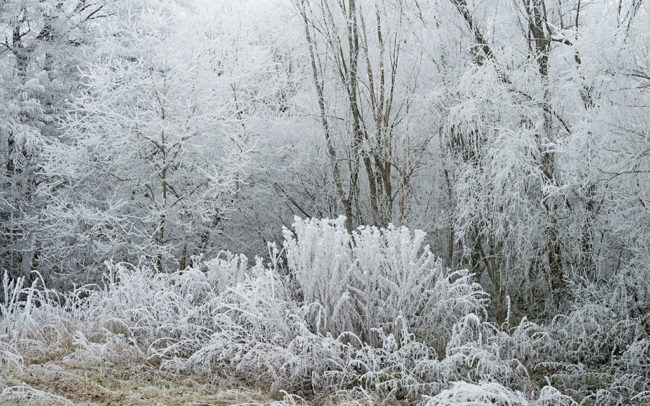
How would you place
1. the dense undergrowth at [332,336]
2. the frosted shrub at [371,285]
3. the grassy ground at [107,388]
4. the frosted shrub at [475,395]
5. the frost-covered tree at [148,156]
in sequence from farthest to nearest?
the frost-covered tree at [148,156] < the frosted shrub at [371,285] < the dense undergrowth at [332,336] < the grassy ground at [107,388] < the frosted shrub at [475,395]

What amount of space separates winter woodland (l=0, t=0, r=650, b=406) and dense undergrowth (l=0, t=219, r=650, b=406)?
0.03m

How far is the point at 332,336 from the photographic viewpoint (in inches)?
165

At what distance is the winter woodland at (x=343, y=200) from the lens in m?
4.13

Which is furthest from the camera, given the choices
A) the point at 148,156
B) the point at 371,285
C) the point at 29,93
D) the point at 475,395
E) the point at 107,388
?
the point at 29,93

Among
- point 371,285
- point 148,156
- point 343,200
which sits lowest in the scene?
point 371,285

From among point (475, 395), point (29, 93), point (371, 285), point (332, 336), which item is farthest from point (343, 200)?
point (29, 93)

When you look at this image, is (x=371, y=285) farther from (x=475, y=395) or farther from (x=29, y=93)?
(x=29, y=93)

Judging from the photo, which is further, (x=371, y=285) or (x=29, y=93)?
(x=29, y=93)

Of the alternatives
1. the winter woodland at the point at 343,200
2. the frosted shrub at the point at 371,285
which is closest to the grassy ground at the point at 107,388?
the winter woodland at the point at 343,200

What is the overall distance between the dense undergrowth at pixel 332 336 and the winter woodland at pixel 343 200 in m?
0.03

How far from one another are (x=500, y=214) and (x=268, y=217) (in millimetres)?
5754

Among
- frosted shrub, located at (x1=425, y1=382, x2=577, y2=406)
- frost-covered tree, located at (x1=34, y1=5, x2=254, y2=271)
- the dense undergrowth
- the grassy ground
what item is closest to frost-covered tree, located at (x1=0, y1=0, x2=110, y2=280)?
frost-covered tree, located at (x1=34, y1=5, x2=254, y2=271)

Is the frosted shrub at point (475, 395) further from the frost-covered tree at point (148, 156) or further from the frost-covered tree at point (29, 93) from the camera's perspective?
the frost-covered tree at point (29, 93)

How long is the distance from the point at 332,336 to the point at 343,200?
4932 mm
